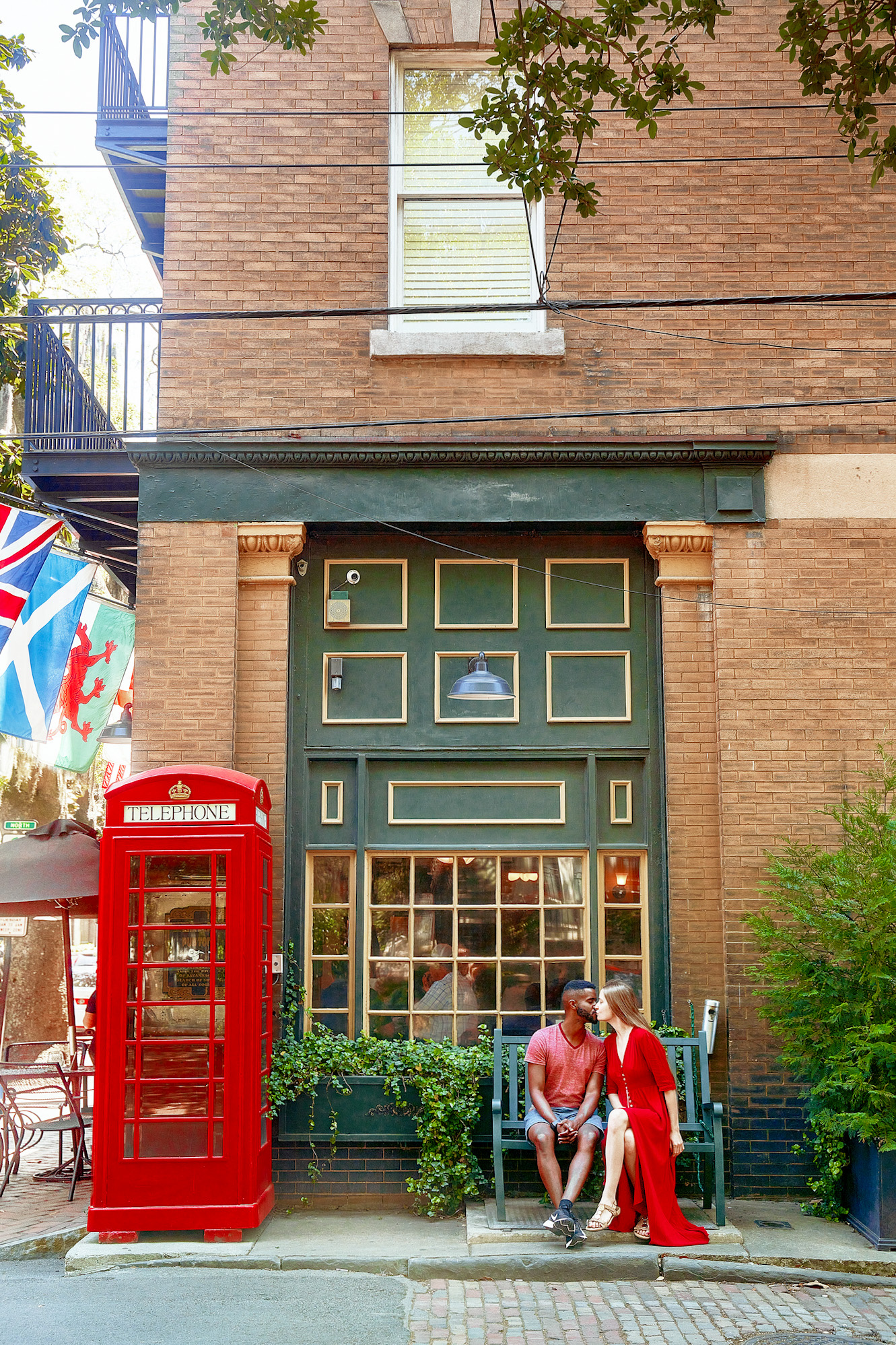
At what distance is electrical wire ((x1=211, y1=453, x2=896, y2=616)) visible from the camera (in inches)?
351

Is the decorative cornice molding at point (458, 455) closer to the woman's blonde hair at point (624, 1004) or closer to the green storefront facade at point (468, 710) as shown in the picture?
the green storefront facade at point (468, 710)

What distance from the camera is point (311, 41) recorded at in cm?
692

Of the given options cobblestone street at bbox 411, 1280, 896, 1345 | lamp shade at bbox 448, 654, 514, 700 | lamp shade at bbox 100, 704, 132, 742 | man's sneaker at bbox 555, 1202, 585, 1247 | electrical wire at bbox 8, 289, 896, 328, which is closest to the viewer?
cobblestone street at bbox 411, 1280, 896, 1345

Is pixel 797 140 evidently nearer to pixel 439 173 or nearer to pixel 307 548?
pixel 439 173

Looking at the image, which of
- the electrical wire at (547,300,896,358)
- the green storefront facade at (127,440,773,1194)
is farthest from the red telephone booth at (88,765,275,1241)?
the electrical wire at (547,300,896,358)

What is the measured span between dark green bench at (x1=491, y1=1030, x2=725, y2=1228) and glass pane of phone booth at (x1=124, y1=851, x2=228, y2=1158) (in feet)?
5.71

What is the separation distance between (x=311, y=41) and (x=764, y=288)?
407 centimetres

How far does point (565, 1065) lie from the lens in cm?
767

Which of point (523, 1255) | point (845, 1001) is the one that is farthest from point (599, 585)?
point (523, 1255)

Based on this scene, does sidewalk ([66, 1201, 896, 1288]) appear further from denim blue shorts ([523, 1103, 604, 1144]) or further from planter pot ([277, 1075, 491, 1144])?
Result: planter pot ([277, 1075, 491, 1144])

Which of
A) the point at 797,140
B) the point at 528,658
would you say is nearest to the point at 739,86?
the point at 797,140

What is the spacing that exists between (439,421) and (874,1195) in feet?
19.3

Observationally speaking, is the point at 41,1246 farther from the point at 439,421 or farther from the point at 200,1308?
the point at 439,421

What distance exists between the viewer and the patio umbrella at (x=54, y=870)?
913 centimetres
